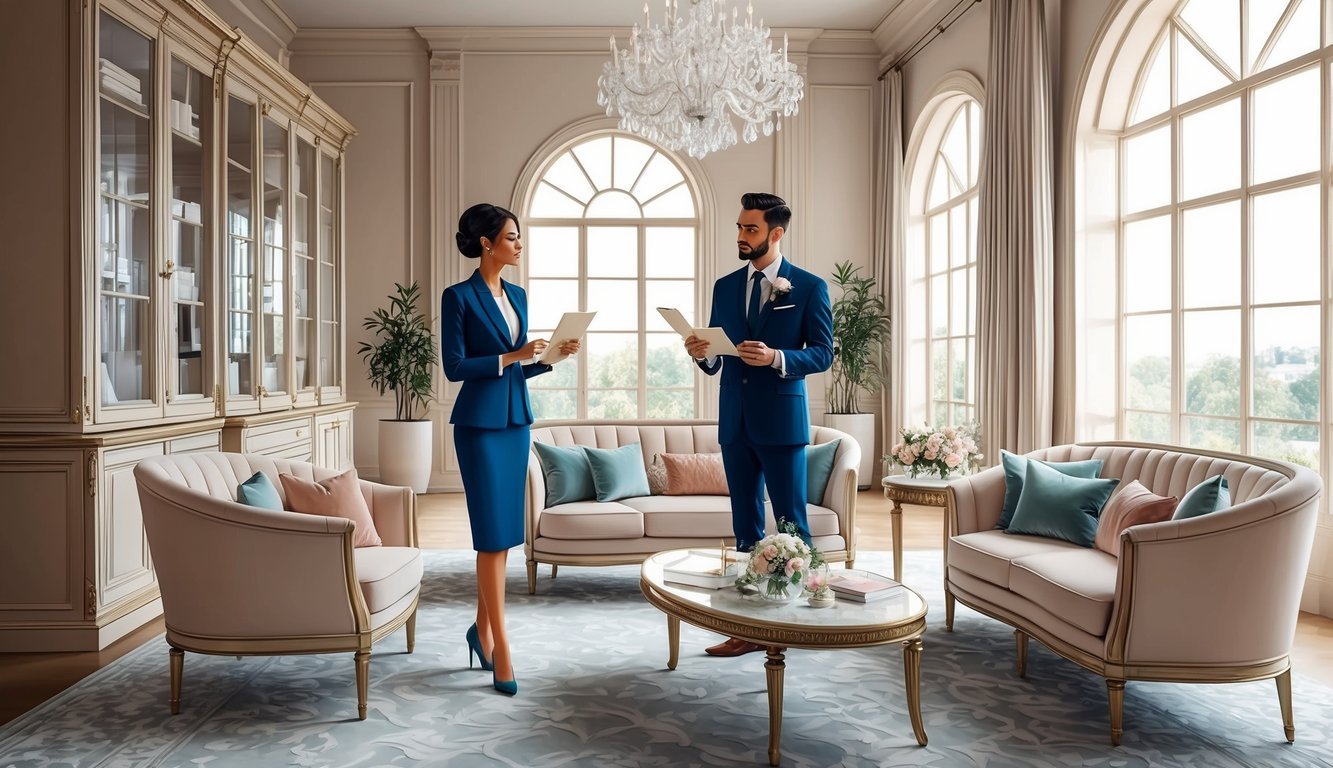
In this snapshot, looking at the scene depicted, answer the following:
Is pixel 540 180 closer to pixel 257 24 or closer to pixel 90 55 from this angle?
pixel 257 24

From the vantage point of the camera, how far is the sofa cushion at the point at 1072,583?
2.83 m

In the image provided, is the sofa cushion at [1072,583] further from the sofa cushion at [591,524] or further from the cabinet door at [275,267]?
the cabinet door at [275,267]

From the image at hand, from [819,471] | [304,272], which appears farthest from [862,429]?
[304,272]

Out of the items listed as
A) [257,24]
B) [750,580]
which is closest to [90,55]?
[750,580]

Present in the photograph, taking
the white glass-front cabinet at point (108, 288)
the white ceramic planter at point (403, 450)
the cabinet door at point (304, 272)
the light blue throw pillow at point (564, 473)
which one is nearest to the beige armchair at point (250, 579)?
the white glass-front cabinet at point (108, 288)

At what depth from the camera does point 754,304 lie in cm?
349

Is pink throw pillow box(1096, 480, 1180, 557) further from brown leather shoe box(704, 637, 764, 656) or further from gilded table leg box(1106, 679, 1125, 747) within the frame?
brown leather shoe box(704, 637, 764, 656)

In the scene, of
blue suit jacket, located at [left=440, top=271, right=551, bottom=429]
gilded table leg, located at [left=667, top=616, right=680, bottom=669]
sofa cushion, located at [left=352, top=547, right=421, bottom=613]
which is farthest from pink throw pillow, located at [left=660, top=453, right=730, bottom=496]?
blue suit jacket, located at [left=440, top=271, right=551, bottom=429]

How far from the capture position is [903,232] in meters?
7.85

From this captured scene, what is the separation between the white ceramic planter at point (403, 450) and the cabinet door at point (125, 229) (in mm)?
3364

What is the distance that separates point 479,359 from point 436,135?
559cm

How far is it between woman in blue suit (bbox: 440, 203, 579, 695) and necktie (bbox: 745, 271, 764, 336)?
72cm

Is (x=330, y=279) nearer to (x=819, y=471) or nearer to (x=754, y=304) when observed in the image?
(x=819, y=471)

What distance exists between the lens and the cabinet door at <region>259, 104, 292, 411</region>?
18.2ft
